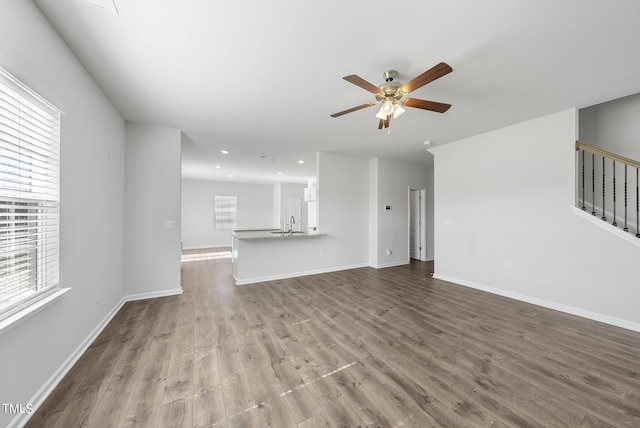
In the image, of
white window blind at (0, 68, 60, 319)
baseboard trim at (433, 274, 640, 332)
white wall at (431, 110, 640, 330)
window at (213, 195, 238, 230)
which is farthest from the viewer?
window at (213, 195, 238, 230)

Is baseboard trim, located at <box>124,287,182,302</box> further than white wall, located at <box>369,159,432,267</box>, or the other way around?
white wall, located at <box>369,159,432,267</box>

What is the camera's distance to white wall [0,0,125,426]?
1.42m

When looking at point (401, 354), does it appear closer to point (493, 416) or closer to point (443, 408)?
point (443, 408)

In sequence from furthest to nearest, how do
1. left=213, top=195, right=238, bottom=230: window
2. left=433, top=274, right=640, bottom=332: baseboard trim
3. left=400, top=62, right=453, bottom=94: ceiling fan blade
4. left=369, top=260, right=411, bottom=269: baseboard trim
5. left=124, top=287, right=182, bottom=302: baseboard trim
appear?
left=213, top=195, right=238, bottom=230: window → left=369, top=260, right=411, bottom=269: baseboard trim → left=124, top=287, right=182, bottom=302: baseboard trim → left=433, top=274, right=640, bottom=332: baseboard trim → left=400, top=62, right=453, bottom=94: ceiling fan blade

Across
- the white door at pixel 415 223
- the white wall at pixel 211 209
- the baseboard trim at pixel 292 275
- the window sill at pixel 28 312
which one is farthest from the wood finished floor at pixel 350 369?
the white wall at pixel 211 209

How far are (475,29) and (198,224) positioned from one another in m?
9.51

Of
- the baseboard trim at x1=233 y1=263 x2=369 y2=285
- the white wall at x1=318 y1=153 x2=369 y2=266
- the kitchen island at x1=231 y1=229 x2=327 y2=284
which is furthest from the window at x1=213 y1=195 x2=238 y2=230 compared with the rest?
the white wall at x1=318 y1=153 x2=369 y2=266

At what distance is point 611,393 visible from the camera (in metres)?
1.72

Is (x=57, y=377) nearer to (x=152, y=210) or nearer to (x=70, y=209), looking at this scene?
(x=70, y=209)

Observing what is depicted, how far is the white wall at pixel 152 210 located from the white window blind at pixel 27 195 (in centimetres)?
188

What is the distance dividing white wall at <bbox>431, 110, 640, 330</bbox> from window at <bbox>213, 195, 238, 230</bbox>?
310 inches

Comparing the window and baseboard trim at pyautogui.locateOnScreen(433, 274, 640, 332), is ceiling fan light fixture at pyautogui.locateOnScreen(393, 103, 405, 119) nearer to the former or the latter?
baseboard trim at pyautogui.locateOnScreen(433, 274, 640, 332)

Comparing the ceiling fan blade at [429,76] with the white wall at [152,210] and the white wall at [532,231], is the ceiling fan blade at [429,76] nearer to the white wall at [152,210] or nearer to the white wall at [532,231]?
the white wall at [532,231]

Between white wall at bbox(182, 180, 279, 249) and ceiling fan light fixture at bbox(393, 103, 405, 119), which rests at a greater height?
ceiling fan light fixture at bbox(393, 103, 405, 119)
